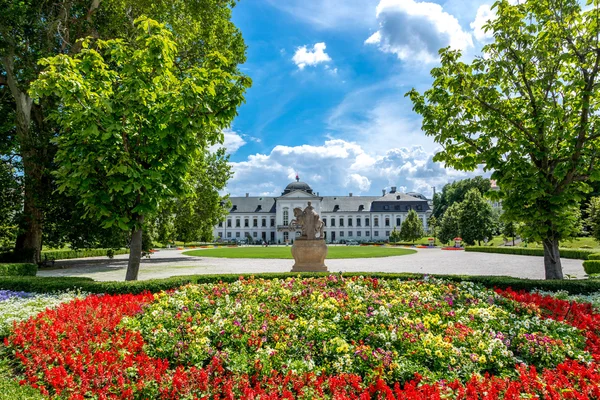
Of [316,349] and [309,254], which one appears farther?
[309,254]

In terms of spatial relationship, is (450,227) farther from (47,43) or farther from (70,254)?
(47,43)

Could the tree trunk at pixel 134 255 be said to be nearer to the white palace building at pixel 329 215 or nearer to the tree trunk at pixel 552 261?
the tree trunk at pixel 552 261

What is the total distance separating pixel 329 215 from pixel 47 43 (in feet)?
259

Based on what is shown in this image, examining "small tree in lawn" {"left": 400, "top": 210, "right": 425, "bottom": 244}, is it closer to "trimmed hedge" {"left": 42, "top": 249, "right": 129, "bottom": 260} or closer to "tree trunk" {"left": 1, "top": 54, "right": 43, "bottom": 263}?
"trimmed hedge" {"left": 42, "top": 249, "right": 129, "bottom": 260}

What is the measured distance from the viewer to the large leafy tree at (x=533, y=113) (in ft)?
29.9

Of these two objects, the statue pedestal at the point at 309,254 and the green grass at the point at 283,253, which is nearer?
the statue pedestal at the point at 309,254

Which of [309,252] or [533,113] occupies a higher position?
[533,113]

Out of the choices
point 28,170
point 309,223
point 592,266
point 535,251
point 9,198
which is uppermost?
point 28,170

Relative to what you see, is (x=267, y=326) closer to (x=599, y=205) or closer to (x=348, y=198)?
(x=599, y=205)

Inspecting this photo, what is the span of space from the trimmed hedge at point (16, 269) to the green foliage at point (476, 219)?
4584cm

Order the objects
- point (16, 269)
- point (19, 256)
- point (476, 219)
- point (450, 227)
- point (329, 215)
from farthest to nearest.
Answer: point (329, 215) → point (450, 227) → point (476, 219) → point (19, 256) → point (16, 269)

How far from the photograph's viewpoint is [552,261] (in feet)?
33.0

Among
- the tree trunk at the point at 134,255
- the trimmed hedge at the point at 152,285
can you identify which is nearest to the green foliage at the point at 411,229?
the trimmed hedge at the point at 152,285

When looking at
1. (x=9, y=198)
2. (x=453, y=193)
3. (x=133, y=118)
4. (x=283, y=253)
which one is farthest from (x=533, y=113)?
(x=453, y=193)
